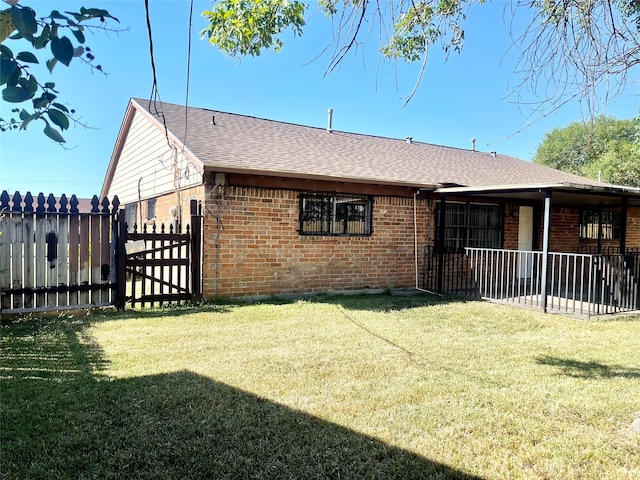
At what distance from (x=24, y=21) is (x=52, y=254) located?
6214mm

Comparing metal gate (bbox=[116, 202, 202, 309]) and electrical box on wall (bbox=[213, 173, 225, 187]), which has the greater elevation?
electrical box on wall (bbox=[213, 173, 225, 187])

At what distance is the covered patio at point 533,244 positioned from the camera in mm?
7828

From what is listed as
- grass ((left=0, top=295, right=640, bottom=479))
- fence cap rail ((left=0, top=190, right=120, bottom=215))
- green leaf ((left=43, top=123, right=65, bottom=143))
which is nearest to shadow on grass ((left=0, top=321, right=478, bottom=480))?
grass ((left=0, top=295, right=640, bottom=479))

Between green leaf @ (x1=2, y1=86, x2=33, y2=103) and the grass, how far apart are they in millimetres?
2104

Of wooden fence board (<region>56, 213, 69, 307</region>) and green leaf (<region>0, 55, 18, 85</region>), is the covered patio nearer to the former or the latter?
wooden fence board (<region>56, 213, 69, 307</region>)

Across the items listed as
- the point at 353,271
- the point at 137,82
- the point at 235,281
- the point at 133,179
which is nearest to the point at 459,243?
the point at 353,271

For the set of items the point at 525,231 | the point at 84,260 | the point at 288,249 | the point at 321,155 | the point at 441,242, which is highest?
the point at 321,155

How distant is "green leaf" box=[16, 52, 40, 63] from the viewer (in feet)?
4.05

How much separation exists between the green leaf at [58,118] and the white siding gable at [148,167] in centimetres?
716

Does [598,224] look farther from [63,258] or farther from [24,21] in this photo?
[24,21]

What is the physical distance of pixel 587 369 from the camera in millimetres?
4500

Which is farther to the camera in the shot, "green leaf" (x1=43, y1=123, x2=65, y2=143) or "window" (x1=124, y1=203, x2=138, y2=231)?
"window" (x1=124, y1=203, x2=138, y2=231)

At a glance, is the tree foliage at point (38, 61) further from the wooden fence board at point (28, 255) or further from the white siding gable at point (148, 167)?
the white siding gable at point (148, 167)

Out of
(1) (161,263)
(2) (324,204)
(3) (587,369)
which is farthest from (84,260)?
(3) (587,369)
